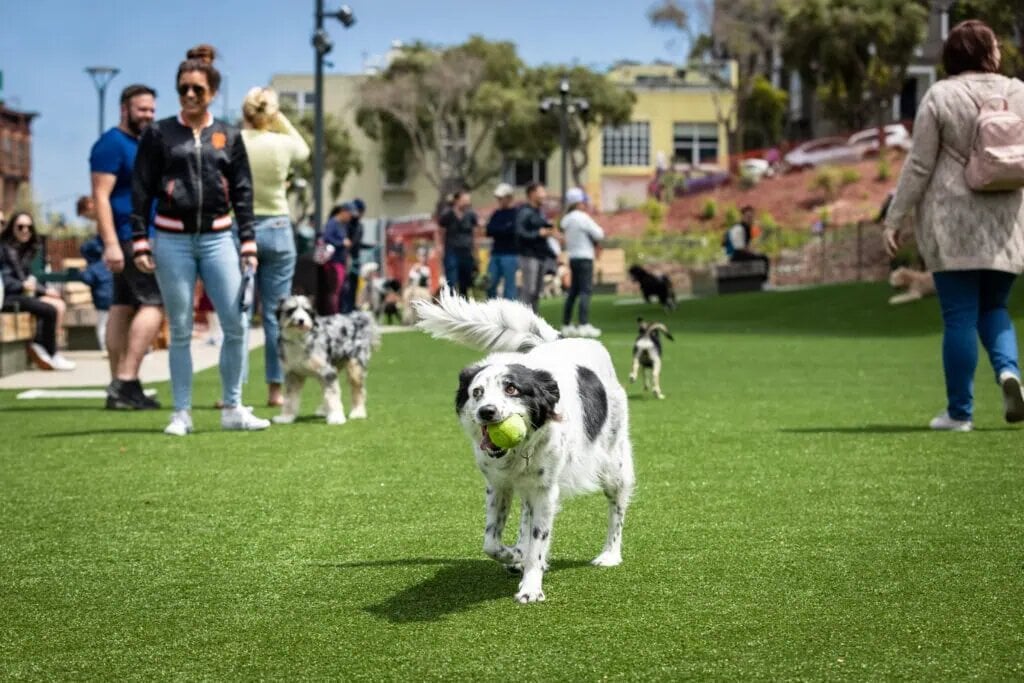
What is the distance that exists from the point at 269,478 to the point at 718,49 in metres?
89.7

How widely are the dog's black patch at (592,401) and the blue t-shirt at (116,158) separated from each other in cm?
611

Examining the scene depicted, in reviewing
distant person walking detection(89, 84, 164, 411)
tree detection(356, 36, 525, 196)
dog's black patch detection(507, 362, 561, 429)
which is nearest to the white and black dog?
dog's black patch detection(507, 362, 561, 429)

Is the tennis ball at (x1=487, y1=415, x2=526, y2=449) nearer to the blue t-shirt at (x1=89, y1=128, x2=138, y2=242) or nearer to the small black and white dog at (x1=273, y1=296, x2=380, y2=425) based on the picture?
the small black and white dog at (x1=273, y1=296, x2=380, y2=425)

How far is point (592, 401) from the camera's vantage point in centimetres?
623

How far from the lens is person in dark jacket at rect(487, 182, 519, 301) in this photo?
2294 cm

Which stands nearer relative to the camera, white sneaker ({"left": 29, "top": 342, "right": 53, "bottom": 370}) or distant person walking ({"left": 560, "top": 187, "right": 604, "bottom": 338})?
white sneaker ({"left": 29, "top": 342, "right": 53, "bottom": 370})

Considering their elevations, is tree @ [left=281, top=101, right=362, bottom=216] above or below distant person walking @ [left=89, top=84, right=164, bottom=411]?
above

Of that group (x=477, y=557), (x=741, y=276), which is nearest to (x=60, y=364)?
(x=477, y=557)

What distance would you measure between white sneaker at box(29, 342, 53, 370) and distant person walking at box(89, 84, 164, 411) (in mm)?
5565

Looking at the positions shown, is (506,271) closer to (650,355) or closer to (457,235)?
(457,235)

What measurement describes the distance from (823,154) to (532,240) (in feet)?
154

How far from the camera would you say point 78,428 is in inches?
447

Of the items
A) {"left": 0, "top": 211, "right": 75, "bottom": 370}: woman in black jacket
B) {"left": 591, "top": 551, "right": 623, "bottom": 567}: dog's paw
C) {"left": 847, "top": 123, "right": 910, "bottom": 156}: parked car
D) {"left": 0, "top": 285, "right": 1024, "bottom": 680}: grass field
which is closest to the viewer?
{"left": 0, "top": 285, "right": 1024, "bottom": 680}: grass field

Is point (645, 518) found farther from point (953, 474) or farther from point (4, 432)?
point (4, 432)
